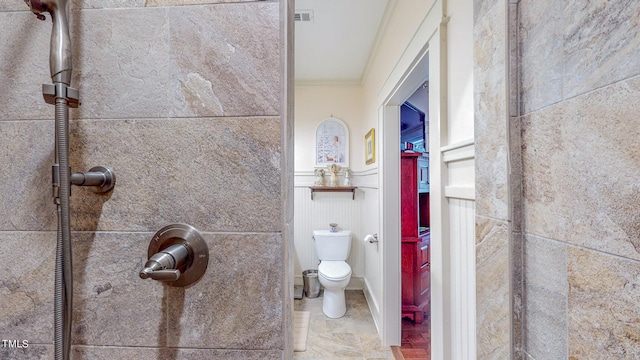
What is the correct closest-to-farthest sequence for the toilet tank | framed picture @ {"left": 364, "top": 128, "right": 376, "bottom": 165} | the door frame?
the door frame → framed picture @ {"left": 364, "top": 128, "right": 376, "bottom": 165} → the toilet tank

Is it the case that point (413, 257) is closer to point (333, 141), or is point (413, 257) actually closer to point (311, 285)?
point (311, 285)

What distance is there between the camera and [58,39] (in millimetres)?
508

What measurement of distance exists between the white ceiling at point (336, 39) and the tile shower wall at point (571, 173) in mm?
1371

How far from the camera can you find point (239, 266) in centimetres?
57

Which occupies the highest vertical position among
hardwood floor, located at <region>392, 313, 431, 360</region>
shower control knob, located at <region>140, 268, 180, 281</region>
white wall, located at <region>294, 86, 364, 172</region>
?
white wall, located at <region>294, 86, 364, 172</region>

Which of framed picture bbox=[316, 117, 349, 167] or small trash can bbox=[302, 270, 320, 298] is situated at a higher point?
framed picture bbox=[316, 117, 349, 167]

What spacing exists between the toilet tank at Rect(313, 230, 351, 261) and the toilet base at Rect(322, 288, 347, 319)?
1.30ft

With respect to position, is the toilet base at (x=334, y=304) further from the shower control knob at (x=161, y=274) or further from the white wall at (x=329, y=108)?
the shower control knob at (x=161, y=274)

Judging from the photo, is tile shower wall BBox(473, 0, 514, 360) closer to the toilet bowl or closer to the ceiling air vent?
the ceiling air vent

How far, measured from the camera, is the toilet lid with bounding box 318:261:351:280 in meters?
2.37

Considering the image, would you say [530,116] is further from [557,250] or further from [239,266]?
[239,266]

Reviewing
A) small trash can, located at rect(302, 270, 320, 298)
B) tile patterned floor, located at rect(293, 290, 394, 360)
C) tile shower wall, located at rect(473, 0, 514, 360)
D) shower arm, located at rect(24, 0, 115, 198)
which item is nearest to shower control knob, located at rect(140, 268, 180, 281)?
shower arm, located at rect(24, 0, 115, 198)

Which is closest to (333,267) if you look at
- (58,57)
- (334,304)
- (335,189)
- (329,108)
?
(334,304)

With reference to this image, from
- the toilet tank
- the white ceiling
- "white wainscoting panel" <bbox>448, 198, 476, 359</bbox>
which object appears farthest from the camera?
the toilet tank
